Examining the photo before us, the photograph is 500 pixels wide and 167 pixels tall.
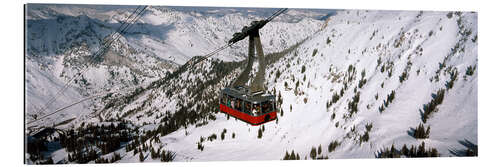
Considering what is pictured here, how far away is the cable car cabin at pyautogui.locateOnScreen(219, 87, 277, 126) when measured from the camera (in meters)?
9.80

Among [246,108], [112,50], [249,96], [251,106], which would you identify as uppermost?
[112,50]

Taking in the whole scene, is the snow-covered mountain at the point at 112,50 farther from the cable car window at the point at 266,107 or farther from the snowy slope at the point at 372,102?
the cable car window at the point at 266,107

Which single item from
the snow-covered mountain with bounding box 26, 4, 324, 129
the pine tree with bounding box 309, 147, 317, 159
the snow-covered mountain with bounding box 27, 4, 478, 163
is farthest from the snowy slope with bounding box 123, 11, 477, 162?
the snow-covered mountain with bounding box 26, 4, 324, 129

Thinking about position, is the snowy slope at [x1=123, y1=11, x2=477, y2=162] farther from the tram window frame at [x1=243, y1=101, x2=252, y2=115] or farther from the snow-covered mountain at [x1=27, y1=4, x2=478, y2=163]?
the tram window frame at [x1=243, y1=101, x2=252, y2=115]

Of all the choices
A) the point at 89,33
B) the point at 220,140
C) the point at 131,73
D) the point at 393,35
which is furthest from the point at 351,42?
the point at 89,33

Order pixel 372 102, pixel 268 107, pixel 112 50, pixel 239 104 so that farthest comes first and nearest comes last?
1. pixel 112 50
2. pixel 372 102
3. pixel 239 104
4. pixel 268 107

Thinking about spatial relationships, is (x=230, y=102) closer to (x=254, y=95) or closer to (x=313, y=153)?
(x=254, y=95)

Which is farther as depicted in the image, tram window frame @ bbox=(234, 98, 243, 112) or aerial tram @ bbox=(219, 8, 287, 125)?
tram window frame @ bbox=(234, 98, 243, 112)

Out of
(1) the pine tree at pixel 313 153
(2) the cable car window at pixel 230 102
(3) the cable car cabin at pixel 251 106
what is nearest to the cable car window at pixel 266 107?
(3) the cable car cabin at pixel 251 106

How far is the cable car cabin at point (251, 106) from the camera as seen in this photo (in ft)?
32.2

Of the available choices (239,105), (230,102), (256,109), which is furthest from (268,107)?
(230,102)

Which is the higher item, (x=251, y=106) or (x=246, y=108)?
(x=251, y=106)

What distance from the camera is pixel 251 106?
9820 mm

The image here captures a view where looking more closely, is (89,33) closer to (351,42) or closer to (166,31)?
(166,31)
